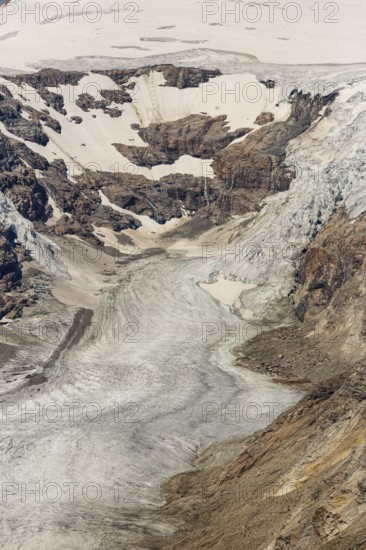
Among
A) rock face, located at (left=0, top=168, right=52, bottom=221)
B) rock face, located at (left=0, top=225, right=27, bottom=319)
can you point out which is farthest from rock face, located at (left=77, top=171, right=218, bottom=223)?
rock face, located at (left=0, top=225, right=27, bottom=319)

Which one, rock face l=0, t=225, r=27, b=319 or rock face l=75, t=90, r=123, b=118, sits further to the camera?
rock face l=75, t=90, r=123, b=118

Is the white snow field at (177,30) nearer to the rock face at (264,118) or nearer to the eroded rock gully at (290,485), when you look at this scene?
the rock face at (264,118)

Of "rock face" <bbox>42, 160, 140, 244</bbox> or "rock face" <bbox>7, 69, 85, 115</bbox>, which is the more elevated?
"rock face" <bbox>7, 69, 85, 115</bbox>

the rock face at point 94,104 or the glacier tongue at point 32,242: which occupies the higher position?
Result: the rock face at point 94,104

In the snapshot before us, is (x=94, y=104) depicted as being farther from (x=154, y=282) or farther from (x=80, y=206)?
(x=154, y=282)

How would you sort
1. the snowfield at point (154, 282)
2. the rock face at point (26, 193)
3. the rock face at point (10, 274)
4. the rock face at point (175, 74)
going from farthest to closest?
the rock face at point (175, 74)
the rock face at point (26, 193)
the rock face at point (10, 274)
the snowfield at point (154, 282)

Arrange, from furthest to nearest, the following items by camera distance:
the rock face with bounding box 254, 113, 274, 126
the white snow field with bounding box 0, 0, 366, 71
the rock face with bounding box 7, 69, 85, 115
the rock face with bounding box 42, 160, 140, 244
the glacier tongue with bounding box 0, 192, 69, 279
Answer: the white snow field with bounding box 0, 0, 366, 71 < the rock face with bounding box 7, 69, 85, 115 < the rock face with bounding box 254, 113, 274, 126 < the rock face with bounding box 42, 160, 140, 244 < the glacier tongue with bounding box 0, 192, 69, 279

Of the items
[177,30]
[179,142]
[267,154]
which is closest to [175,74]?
[179,142]

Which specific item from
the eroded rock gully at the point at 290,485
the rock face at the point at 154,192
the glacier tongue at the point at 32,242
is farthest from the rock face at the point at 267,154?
the eroded rock gully at the point at 290,485

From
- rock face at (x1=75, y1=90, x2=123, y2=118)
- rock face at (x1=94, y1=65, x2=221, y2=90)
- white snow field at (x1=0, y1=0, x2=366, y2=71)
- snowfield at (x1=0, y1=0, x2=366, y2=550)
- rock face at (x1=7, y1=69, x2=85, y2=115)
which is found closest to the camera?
snowfield at (x1=0, y1=0, x2=366, y2=550)

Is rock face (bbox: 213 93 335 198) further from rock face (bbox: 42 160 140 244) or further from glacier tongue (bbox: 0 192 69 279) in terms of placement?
glacier tongue (bbox: 0 192 69 279)
